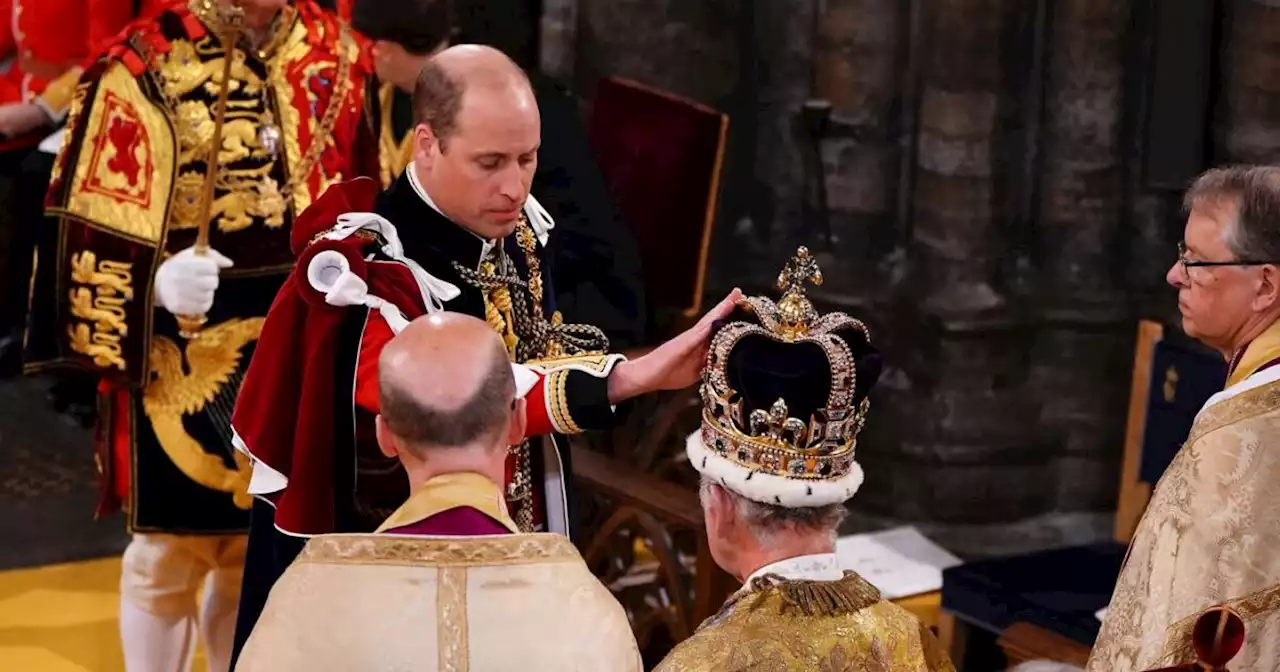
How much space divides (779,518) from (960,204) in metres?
3.27

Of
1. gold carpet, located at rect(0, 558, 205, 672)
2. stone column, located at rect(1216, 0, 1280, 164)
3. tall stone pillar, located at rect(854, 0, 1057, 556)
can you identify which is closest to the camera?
gold carpet, located at rect(0, 558, 205, 672)

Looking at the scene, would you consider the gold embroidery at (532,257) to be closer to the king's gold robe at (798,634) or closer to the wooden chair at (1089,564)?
the king's gold robe at (798,634)

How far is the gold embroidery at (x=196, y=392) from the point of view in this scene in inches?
178

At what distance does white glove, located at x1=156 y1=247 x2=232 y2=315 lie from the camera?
433 centimetres

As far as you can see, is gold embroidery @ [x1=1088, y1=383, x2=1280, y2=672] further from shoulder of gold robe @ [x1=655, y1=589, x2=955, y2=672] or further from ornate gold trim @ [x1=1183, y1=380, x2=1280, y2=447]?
shoulder of gold robe @ [x1=655, y1=589, x2=955, y2=672]

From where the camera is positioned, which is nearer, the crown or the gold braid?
the crown

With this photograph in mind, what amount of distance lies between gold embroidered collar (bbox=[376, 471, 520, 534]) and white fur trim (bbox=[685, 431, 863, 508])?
521 mm

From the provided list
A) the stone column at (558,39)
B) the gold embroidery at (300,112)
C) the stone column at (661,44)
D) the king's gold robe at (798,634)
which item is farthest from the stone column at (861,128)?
the king's gold robe at (798,634)

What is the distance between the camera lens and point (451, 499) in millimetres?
2367

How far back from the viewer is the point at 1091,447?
6.18m

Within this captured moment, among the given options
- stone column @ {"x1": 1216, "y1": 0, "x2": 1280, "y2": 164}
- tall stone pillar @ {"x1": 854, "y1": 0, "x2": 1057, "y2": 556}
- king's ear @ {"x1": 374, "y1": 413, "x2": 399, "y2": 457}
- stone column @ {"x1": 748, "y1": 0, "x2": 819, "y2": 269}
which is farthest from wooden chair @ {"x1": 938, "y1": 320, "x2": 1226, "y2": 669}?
king's ear @ {"x1": 374, "y1": 413, "x2": 399, "y2": 457}

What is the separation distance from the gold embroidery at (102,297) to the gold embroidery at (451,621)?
7.42 feet

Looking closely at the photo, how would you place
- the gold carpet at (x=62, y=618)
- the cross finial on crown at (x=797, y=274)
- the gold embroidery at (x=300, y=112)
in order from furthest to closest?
1. the gold carpet at (x=62, y=618)
2. the gold embroidery at (x=300, y=112)
3. the cross finial on crown at (x=797, y=274)

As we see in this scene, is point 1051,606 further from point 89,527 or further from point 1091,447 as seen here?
point 89,527
